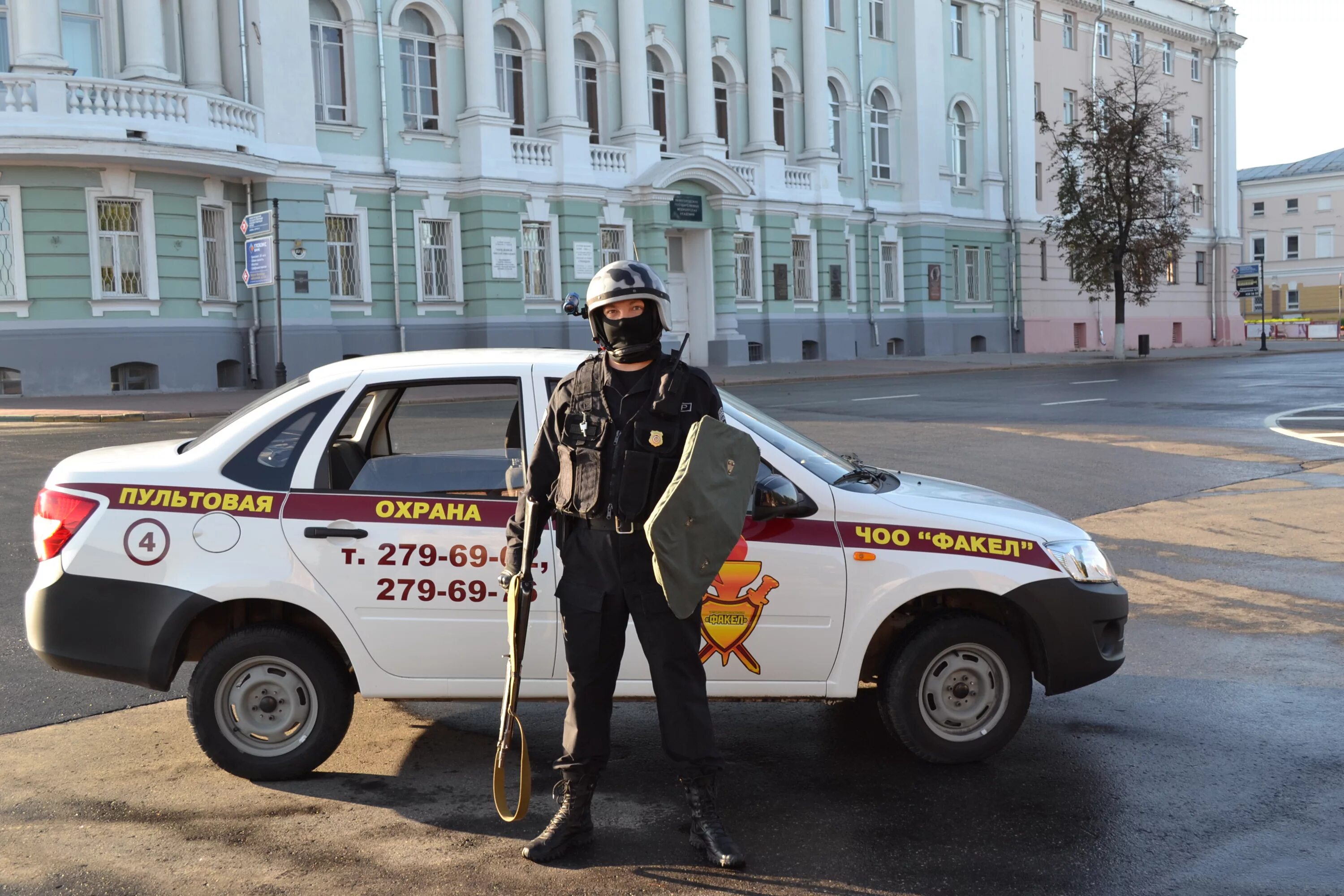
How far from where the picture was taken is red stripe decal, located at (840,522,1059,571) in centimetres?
508

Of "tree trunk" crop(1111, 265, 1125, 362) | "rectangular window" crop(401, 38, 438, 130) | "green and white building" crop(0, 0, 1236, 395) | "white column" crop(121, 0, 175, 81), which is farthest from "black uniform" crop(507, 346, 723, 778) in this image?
"tree trunk" crop(1111, 265, 1125, 362)

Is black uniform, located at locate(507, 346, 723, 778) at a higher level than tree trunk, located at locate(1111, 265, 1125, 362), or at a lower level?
lower

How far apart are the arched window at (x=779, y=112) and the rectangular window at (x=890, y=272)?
5.48m

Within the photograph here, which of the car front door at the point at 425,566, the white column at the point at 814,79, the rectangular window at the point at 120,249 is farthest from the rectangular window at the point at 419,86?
the car front door at the point at 425,566

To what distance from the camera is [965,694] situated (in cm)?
519

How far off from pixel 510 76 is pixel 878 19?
16.2m

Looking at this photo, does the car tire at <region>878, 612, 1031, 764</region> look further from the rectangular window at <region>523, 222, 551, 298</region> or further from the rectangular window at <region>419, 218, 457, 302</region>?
the rectangular window at <region>523, 222, 551, 298</region>

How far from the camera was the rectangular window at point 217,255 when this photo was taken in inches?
1115

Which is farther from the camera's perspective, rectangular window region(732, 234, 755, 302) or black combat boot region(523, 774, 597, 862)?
rectangular window region(732, 234, 755, 302)

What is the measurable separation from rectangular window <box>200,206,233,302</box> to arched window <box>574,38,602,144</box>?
11282mm

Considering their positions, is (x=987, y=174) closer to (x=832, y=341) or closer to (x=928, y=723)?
(x=832, y=341)

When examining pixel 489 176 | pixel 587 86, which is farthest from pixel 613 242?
pixel 489 176

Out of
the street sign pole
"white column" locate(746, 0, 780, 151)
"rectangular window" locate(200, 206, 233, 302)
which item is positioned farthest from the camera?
"white column" locate(746, 0, 780, 151)

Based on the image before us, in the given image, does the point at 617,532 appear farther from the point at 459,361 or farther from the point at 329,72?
the point at 329,72
